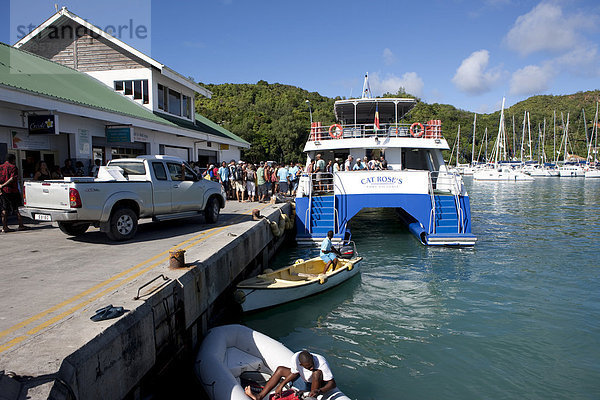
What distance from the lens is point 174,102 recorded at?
22641mm

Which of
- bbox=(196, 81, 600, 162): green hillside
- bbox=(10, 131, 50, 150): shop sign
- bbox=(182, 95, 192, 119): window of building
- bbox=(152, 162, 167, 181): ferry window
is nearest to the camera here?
bbox=(152, 162, 167, 181): ferry window

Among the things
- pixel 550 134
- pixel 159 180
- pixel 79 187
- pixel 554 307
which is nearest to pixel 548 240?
pixel 554 307

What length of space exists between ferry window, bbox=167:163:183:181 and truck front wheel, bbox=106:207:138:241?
5.54 ft

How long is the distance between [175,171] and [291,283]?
175 inches

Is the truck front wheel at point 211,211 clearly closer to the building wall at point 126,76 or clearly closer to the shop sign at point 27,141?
the shop sign at point 27,141

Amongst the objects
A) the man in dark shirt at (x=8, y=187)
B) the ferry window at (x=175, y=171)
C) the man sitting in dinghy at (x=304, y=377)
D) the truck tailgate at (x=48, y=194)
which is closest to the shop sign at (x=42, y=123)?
the man in dark shirt at (x=8, y=187)

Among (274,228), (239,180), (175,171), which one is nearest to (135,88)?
(239,180)

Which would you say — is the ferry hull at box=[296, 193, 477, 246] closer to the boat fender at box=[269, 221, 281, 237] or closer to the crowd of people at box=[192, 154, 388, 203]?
the boat fender at box=[269, 221, 281, 237]

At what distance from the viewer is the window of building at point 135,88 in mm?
19828

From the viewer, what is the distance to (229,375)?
5246mm

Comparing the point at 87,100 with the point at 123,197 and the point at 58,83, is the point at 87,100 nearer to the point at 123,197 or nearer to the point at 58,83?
the point at 58,83

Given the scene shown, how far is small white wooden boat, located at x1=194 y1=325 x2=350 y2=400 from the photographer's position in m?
5.07

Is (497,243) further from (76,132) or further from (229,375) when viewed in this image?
(76,132)

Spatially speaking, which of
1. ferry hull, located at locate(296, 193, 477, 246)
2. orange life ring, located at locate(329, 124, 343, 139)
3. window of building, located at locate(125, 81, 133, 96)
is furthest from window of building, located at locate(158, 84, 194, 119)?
ferry hull, located at locate(296, 193, 477, 246)
